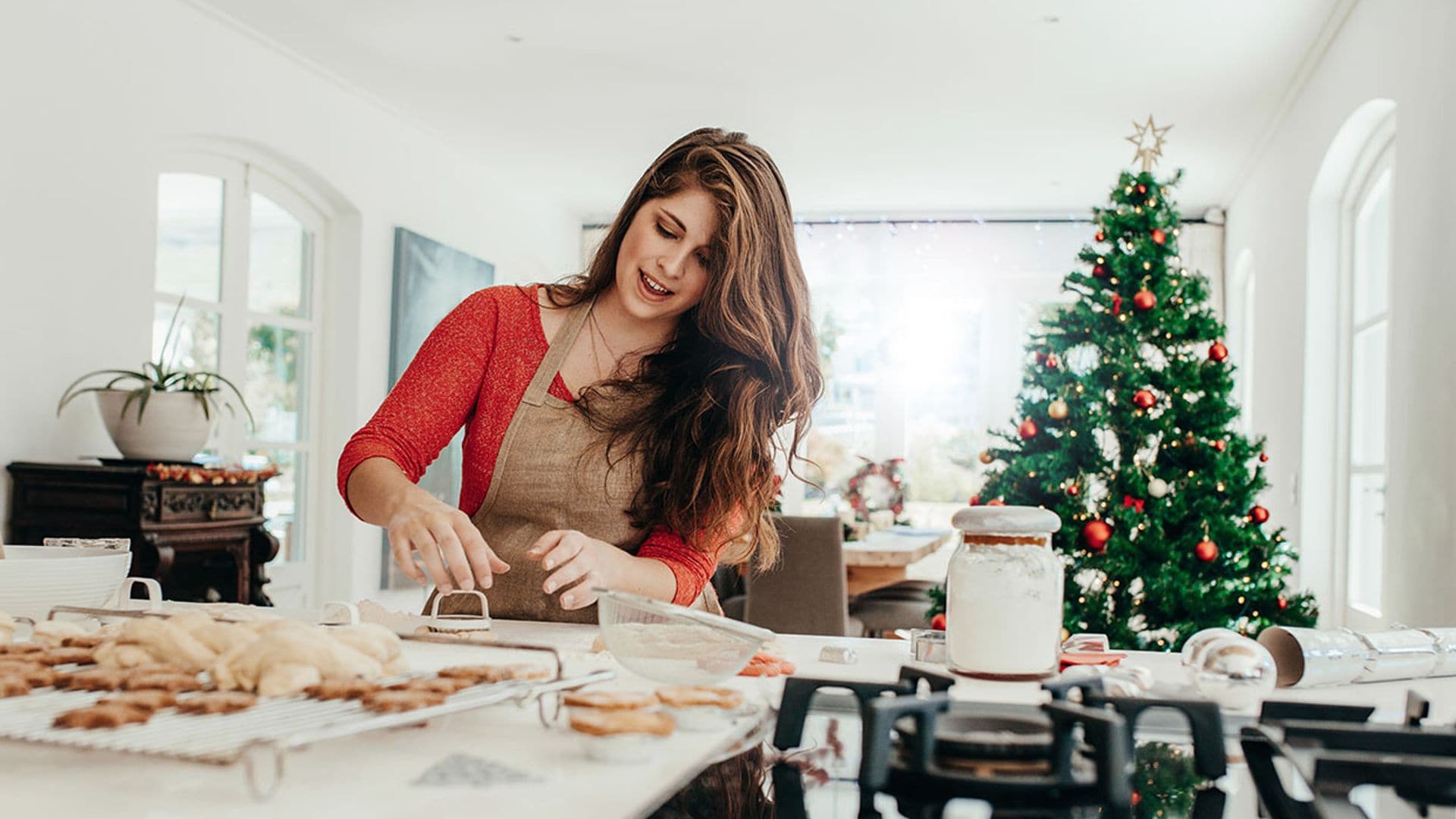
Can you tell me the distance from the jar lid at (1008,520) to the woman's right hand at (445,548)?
408 mm

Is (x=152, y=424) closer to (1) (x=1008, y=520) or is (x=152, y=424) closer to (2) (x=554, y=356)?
(2) (x=554, y=356)

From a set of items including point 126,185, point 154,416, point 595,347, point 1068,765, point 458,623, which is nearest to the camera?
point 1068,765

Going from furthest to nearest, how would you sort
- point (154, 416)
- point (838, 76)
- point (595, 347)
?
point (838, 76), point (154, 416), point (595, 347)

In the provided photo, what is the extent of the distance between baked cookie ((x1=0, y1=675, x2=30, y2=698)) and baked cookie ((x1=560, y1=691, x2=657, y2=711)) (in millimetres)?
304

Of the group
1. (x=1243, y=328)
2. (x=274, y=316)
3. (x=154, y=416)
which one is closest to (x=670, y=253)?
(x=154, y=416)

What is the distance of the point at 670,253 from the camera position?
1.55 metres

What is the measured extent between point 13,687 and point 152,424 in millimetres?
3397

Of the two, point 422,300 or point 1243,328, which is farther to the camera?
point 1243,328

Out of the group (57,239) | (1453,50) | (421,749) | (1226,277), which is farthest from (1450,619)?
(1226,277)

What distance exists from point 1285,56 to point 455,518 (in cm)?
477

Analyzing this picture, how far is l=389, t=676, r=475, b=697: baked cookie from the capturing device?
27.4 inches

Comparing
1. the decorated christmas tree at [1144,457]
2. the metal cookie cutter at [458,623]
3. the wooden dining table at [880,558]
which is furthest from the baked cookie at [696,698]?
the wooden dining table at [880,558]

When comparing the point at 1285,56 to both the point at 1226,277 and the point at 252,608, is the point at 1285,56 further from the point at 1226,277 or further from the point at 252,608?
the point at 252,608

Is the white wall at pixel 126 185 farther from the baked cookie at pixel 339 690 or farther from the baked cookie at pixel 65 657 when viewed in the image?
the baked cookie at pixel 339 690
